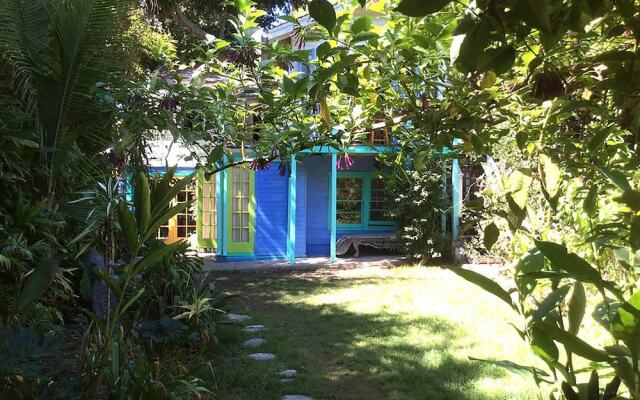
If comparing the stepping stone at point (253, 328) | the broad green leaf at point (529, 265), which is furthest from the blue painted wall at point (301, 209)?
the broad green leaf at point (529, 265)

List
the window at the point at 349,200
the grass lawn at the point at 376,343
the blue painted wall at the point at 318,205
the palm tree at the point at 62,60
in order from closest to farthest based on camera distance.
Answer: the palm tree at the point at 62,60 < the grass lawn at the point at 376,343 < the blue painted wall at the point at 318,205 < the window at the point at 349,200

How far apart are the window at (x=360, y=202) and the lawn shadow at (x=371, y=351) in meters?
5.77

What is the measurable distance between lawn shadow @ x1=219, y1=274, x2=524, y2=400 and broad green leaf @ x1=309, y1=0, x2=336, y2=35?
12.0 ft

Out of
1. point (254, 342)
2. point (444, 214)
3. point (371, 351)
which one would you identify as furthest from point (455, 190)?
point (254, 342)

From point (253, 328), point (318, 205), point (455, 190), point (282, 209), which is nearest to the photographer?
point (253, 328)

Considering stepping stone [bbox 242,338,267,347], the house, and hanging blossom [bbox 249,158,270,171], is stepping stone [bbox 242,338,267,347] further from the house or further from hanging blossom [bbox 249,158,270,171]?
the house

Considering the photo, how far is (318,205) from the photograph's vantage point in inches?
543

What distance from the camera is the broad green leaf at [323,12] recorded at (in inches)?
50.3

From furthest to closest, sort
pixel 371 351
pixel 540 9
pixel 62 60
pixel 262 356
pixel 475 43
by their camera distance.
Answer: pixel 371 351 → pixel 262 356 → pixel 62 60 → pixel 475 43 → pixel 540 9

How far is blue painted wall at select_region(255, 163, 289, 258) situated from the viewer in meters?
12.8

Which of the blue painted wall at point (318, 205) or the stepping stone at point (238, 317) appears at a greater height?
the blue painted wall at point (318, 205)

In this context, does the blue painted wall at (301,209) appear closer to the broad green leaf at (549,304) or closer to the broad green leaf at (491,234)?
the broad green leaf at (549,304)

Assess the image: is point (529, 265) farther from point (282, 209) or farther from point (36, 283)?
point (282, 209)

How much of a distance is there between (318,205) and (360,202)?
1.15 meters
